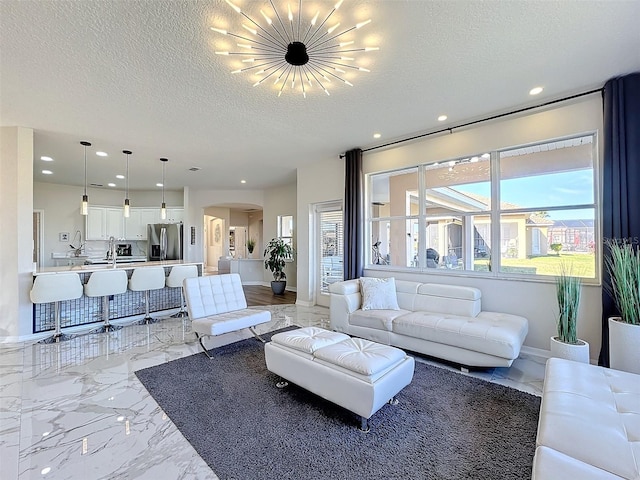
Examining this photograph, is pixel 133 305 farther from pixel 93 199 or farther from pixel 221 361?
pixel 93 199

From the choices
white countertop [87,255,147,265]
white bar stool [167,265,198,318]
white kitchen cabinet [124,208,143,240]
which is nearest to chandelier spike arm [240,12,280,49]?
white bar stool [167,265,198,318]

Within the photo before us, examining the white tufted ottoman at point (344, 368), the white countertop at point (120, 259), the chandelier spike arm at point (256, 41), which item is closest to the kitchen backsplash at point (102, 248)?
the white countertop at point (120, 259)

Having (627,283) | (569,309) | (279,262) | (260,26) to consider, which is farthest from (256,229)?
(627,283)

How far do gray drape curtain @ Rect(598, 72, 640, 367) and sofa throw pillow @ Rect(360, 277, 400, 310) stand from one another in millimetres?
2182

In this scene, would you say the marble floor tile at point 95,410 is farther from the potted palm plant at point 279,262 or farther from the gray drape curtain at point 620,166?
the potted palm plant at point 279,262

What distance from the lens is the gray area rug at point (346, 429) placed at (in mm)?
1753

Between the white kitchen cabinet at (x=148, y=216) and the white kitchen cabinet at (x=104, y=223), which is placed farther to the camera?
the white kitchen cabinet at (x=148, y=216)

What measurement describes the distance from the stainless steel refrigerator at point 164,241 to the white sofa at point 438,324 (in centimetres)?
602

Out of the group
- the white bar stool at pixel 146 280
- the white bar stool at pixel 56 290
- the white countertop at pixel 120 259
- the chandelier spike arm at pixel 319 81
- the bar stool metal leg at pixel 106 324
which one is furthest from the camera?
the white countertop at pixel 120 259

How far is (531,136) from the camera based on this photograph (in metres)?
3.54

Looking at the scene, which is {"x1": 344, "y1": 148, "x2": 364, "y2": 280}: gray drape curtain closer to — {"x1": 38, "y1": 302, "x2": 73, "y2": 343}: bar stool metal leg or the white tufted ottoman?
the white tufted ottoman

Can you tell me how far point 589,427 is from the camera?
1374mm

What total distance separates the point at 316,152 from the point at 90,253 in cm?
736

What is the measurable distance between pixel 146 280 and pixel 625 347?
19.3 feet
